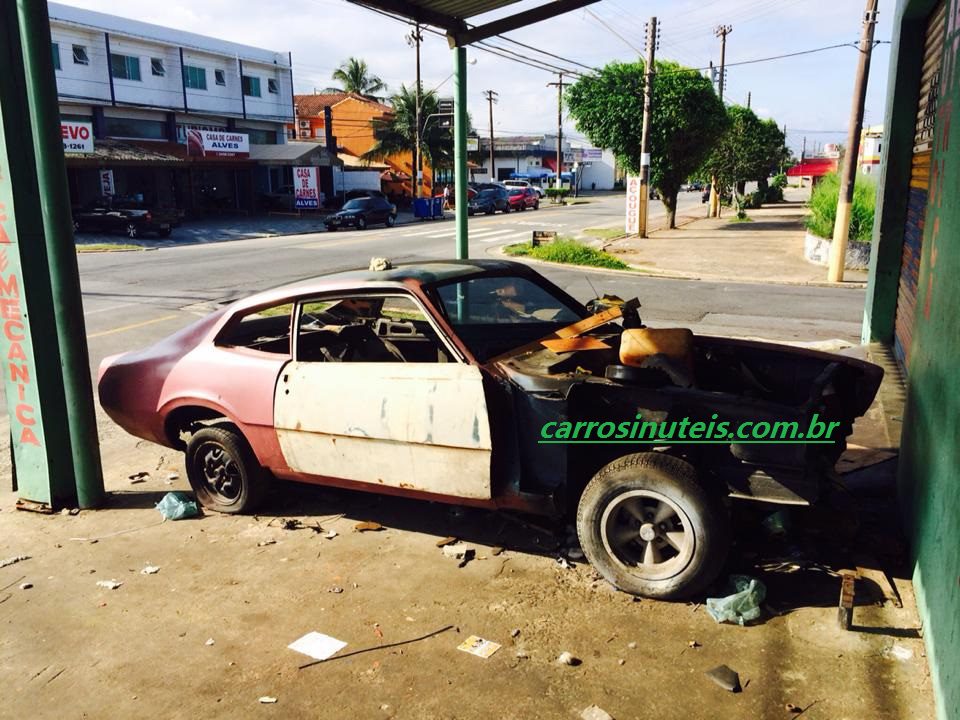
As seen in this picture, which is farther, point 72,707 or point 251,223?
point 251,223

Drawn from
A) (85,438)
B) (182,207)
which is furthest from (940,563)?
(182,207)

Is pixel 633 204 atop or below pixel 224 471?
atop

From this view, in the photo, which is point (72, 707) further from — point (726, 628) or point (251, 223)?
point (251, 223)

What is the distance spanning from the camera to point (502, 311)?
560 centimetres

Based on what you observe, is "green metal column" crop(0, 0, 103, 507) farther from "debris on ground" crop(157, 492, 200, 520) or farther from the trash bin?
the trash bin

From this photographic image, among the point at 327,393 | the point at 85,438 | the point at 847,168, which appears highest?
the point at 847,168

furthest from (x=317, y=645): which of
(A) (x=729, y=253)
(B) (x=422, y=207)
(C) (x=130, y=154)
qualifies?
(B) (x=422, y=207)

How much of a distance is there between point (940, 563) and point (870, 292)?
7.53m

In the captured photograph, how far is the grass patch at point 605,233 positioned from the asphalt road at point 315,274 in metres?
3.48

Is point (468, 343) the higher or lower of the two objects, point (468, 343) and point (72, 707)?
the higher

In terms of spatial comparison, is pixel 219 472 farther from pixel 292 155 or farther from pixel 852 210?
pixel 292 155

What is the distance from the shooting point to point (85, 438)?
5.61m

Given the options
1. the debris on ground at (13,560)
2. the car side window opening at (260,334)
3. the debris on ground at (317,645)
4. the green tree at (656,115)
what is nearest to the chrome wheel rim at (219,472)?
the car side window opening at (260,334)

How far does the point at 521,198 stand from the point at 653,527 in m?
47.2
